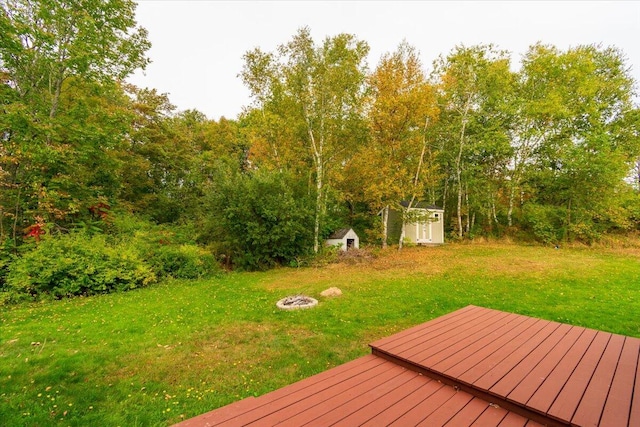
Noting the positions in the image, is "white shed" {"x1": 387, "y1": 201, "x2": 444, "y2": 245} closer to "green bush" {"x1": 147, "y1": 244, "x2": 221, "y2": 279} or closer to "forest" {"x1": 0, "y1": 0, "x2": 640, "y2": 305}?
"forest" {"x1": 0, "y1": 0, "x2": 640, "y2": 305}

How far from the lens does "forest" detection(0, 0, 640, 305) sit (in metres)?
9.02

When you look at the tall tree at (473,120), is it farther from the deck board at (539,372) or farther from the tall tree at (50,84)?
the tall tree at (50,84)

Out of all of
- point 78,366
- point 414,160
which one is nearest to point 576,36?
point 414,160

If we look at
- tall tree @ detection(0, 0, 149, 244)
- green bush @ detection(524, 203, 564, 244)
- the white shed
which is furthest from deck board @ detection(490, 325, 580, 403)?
green bush @ detection(524, 203, 564, 244)

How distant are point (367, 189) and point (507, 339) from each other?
1076 cm

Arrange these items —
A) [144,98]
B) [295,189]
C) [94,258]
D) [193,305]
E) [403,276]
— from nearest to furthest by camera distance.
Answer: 1. [193,305]
2. [94,258]
3. [403,276]
4. [295,189]
5. [144,98]

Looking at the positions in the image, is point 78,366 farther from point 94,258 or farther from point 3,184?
point 3,184

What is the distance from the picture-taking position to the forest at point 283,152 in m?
9.02

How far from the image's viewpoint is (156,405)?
10.3 feet

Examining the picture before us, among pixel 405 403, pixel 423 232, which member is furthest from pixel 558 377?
pixel 423 232

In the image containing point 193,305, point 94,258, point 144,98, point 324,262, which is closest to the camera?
point 193,305

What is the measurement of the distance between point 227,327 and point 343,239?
892cm

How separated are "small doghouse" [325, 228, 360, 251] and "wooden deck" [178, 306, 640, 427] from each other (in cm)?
1000

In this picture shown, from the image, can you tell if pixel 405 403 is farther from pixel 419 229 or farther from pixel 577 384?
pixel 419 229
